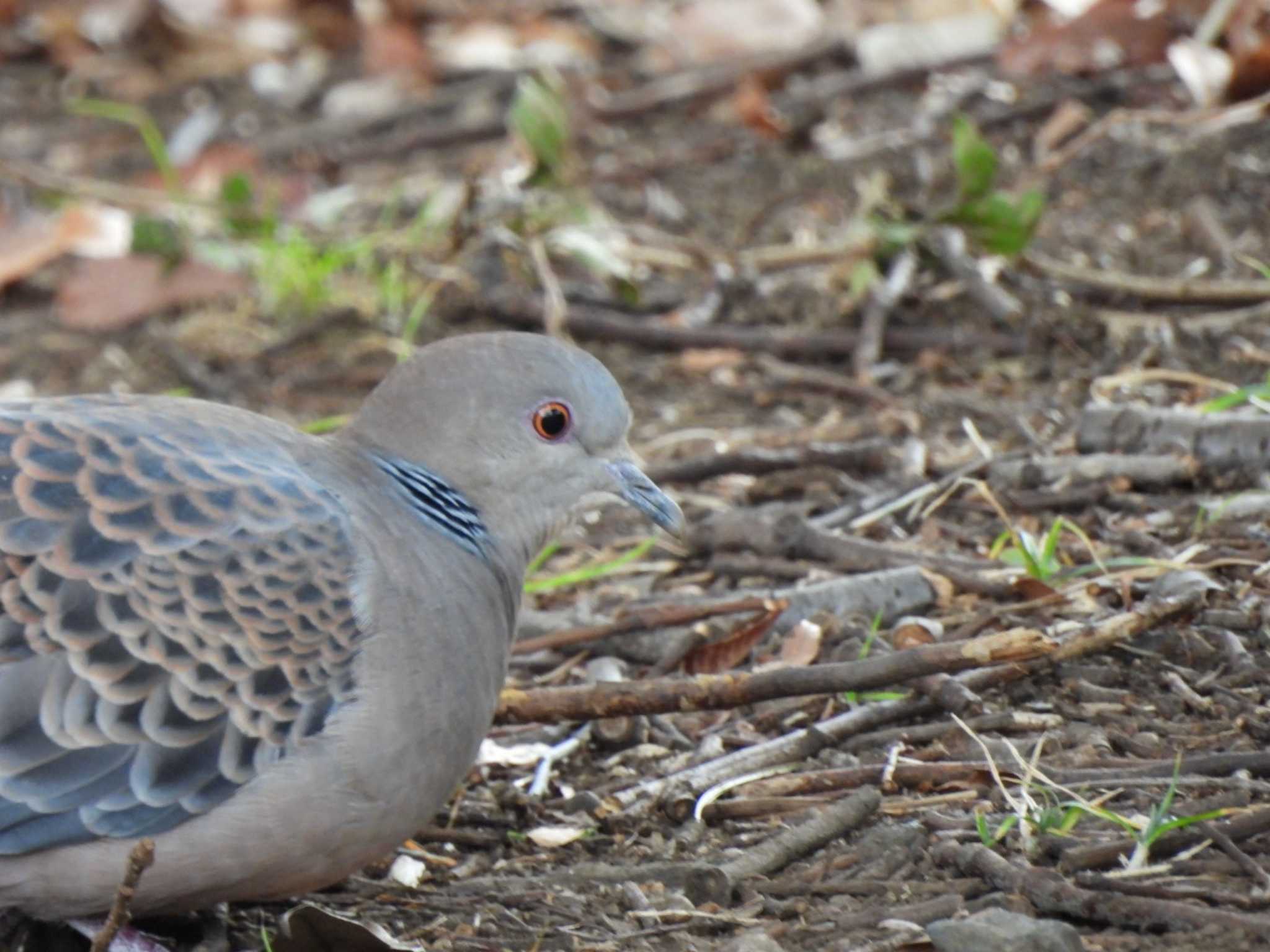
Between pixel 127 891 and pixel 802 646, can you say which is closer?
pixel 127 891

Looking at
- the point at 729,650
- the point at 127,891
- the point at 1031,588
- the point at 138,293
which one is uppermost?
the point at 138,293

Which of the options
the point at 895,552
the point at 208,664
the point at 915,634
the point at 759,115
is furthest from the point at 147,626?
the point at 759,115

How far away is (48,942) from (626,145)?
471 centimetres

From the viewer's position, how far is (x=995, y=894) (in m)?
2.71

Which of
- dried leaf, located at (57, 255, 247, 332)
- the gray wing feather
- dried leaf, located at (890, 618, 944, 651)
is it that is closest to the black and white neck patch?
the gray wing feather

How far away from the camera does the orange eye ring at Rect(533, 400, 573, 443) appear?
3381mm

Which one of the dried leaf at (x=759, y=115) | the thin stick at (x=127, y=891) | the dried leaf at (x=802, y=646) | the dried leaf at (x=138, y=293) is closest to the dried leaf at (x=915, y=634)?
the dried leaf at (x=802, y=646)

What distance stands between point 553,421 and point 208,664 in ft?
2.70

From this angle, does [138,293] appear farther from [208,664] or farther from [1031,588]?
[1031,588]

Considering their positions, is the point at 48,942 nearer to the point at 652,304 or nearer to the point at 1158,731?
the point at 1158,731

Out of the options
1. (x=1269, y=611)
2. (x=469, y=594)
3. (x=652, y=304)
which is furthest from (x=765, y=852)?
(x=652, y=304)

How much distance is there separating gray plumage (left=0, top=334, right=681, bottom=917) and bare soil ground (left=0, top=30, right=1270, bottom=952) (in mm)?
275

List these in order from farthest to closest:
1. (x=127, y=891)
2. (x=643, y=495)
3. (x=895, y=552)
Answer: (x=895, y=552)
(x=643, y=495)
(x=127, y=891)

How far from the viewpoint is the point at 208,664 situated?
288cm
